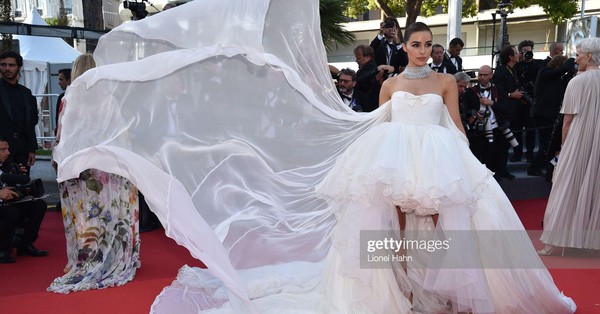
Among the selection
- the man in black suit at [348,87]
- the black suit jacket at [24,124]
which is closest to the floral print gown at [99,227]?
the black suit jacket at [24,124]

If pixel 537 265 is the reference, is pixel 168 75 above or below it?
above

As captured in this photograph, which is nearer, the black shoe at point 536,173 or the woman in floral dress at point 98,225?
the woman in floral dress at point 98,225

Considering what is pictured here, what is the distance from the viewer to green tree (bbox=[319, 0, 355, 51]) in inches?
490

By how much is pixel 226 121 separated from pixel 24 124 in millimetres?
3482

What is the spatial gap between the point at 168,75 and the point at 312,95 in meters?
0.96

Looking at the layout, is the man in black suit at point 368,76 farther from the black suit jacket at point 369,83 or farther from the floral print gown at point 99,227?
the floral print gown at point 99,227

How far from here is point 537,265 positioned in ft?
12.6

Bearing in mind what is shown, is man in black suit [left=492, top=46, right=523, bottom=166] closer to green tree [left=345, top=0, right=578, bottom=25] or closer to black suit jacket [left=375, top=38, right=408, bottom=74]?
black suit jacket [left=375, top=38, right=408, bottom=74]

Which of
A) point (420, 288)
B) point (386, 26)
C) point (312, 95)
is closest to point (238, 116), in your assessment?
point (312, 95)

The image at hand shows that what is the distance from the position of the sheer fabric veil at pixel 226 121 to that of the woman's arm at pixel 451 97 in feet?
1.32

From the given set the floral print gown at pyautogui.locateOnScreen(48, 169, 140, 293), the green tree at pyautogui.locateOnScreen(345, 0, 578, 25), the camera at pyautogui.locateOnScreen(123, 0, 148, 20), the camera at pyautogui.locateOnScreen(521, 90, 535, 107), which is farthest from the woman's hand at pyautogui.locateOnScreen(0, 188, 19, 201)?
the green tree at pyautogui.locateOnScreen(345, 0, 578, 25)

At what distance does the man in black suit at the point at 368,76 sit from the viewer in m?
7.16

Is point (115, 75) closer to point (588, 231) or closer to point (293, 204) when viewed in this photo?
point (293, 204)

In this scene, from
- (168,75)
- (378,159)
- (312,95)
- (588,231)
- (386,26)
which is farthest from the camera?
(386,26)
